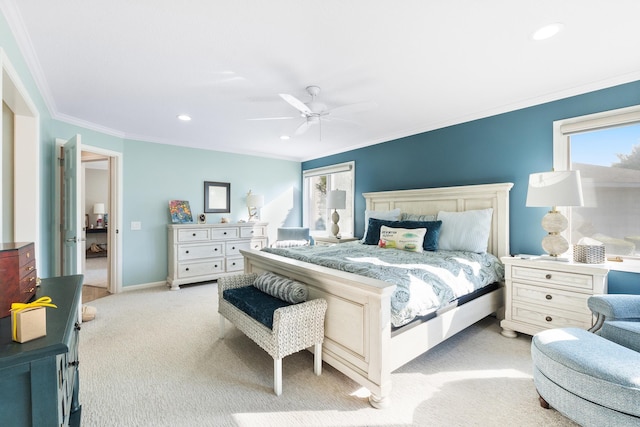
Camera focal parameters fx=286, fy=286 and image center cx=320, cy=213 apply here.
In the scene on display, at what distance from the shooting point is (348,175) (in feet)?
17.8

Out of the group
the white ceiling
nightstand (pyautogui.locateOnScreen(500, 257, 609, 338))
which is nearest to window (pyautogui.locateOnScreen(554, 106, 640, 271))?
the white ceiling

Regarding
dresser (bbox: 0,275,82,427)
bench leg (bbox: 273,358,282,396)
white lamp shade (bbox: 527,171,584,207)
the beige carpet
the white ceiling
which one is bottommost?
the beige carpet

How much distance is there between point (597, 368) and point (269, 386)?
1.90 m

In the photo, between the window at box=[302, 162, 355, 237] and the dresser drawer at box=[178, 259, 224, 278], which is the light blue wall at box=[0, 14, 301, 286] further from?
the window at box=[302, 162, 355, 237]

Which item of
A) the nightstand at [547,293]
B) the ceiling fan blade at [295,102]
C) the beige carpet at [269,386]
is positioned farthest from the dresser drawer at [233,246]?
the nightstand at [547,293]

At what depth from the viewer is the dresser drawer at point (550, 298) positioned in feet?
7.80

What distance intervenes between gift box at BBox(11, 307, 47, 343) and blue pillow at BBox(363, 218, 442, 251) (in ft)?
10.2

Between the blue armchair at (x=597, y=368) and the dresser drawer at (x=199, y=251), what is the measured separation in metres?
4.38

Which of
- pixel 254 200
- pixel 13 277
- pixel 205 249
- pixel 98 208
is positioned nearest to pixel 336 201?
pixel 254 200

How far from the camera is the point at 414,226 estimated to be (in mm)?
3375

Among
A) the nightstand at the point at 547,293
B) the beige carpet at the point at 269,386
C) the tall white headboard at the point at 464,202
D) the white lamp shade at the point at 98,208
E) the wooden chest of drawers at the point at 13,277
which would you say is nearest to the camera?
the wooden chest of drawers at the point at 13,277

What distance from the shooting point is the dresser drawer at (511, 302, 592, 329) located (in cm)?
236

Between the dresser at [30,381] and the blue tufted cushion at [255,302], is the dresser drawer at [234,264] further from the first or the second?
the dresser at [30,381]

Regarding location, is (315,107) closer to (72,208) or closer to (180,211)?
(72,208)
